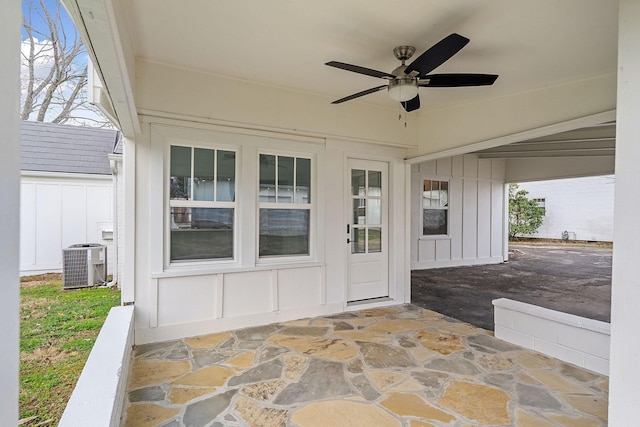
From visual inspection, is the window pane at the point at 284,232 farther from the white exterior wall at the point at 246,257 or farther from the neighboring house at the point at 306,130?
the white exterior wall at the point at 246,257

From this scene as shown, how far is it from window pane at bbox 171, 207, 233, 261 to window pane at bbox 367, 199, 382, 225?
2.07 meters

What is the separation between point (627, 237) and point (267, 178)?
346 centimetres

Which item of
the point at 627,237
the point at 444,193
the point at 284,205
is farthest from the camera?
the point at 444,193

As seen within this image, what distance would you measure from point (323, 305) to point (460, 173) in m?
5.82

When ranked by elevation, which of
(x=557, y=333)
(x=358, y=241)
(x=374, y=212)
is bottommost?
(x=557, y=333)

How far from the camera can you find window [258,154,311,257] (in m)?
4.16

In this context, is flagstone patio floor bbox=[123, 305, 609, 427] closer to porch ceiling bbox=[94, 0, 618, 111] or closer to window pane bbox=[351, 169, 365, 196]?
window pane bbox=[351, 169, 365, 196]

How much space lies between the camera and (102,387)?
1.92 meters

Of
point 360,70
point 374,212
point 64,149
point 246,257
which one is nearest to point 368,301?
point 374,212

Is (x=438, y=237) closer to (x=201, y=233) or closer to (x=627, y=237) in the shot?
(x=201, y=233)

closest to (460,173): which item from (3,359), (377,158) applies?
(377,158)

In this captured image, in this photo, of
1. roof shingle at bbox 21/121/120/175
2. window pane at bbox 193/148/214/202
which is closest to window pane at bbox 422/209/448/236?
window pane at bbox 193/148/214/202

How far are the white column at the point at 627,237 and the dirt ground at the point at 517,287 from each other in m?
2.79

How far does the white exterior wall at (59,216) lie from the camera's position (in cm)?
646
